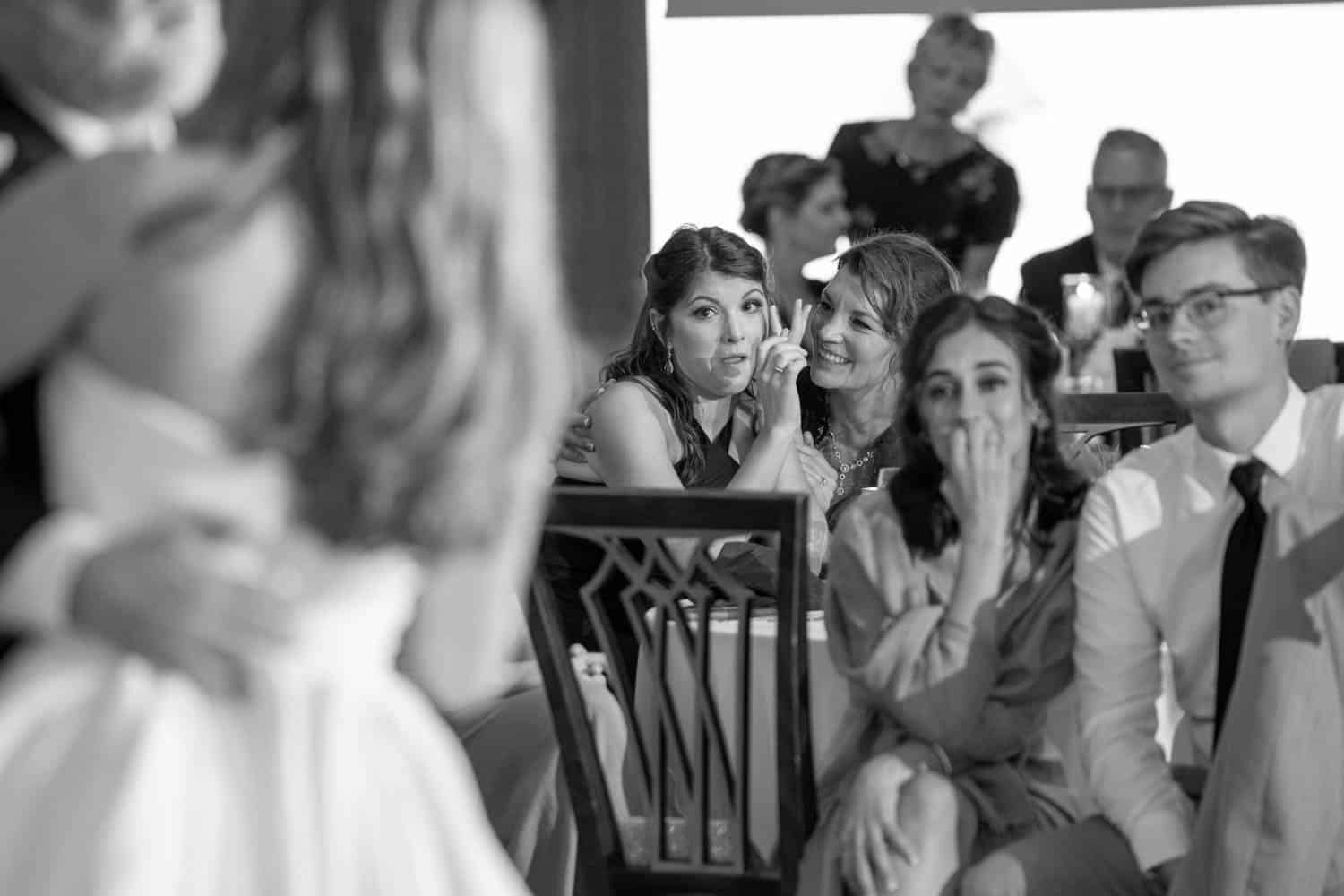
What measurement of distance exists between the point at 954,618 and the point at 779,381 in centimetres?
113

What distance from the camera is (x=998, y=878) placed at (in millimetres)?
1937

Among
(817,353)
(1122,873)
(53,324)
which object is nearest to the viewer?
(53,324)

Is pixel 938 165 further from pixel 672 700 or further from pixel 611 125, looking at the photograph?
pixel 672 700

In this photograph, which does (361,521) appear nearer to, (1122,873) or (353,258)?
(353,258)

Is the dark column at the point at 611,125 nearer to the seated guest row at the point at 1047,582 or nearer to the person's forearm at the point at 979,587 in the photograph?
the seated guest row at the point at 1047,582

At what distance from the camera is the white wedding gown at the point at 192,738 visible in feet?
2.97

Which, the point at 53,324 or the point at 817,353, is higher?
the point at 53,324

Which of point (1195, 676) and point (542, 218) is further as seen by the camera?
point (1195, 676)

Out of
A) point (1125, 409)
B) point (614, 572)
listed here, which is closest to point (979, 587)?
point (614, 572)

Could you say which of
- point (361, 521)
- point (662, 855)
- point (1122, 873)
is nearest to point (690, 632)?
point (662, 855)

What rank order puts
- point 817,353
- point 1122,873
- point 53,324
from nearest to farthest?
point 53,324, point 1122,873, point 817,353

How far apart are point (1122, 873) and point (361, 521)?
4.24 ft

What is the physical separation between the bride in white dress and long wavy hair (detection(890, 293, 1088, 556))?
124 cm

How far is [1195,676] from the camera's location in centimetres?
209
